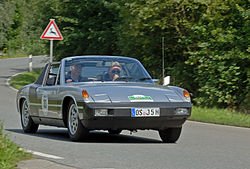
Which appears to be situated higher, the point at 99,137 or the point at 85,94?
the point at 85,94

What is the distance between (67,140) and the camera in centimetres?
1281

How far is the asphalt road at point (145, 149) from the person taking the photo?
9.64 metres

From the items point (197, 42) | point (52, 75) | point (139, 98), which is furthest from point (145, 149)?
point (197, 42)

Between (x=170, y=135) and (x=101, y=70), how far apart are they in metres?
1.58

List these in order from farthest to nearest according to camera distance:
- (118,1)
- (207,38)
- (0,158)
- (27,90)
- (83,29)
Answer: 1. (83,29)
2. (118,1)
3. (207,38)
4. (27,90)
5. (0,158)

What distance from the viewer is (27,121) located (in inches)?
579

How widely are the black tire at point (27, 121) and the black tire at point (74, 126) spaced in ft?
7.01

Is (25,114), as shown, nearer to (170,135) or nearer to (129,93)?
(170,135)

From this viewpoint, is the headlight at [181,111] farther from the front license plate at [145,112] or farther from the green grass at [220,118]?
the green grass at [220,118]

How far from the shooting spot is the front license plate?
11655 mm

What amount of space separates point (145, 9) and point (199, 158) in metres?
15.5

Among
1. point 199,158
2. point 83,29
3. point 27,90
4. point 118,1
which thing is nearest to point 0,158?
point 199,158

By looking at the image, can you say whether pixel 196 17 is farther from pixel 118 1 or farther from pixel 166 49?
pixel 118 1

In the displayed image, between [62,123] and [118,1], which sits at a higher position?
[118,1]
